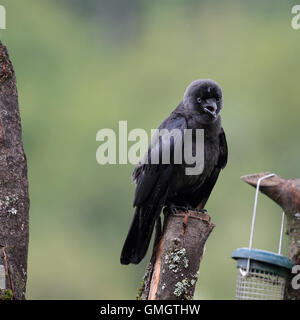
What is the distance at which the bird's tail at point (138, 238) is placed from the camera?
21.0ft

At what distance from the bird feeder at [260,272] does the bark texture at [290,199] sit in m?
0.06

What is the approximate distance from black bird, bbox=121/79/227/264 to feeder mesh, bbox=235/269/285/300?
115 centimetres

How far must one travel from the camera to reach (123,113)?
30.0 m

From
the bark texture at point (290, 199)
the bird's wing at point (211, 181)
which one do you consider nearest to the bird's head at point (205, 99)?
the bird's wing at point (211, 181)

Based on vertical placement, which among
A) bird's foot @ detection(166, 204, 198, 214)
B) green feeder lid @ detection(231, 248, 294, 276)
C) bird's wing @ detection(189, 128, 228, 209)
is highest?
bird's wing @ detection(189, 128, 228, 209)

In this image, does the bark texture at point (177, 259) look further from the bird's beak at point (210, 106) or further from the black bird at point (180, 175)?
the bird's beak at point (210, 106)

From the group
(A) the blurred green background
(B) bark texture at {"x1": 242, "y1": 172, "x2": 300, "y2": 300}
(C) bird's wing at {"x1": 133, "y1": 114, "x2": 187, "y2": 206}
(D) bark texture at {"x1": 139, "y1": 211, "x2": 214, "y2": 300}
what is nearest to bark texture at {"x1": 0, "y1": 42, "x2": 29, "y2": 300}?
(D) bark texture at {"x1": 139, "y1": 211, "x2": 214, "y2": 300}

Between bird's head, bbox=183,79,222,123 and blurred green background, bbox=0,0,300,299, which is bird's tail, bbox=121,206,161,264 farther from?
blurred green background, bbox=0,0,300,299

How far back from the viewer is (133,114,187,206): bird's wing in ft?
21.6

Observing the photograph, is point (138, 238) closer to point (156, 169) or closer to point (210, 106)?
point (156, 169)

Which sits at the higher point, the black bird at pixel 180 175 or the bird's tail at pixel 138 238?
the black bird at pixel 180 175

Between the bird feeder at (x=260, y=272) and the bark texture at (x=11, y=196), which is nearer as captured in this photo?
the bark texture at (x=11, y=196)

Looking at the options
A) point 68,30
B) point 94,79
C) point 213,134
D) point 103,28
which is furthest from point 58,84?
point 213,134

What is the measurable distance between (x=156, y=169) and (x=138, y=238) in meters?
0.67
